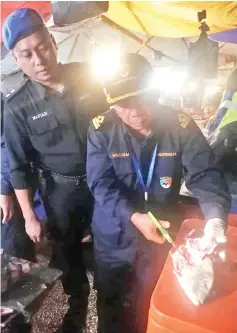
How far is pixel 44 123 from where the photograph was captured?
1.14 meters

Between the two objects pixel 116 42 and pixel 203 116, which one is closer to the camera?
pixel 116 42

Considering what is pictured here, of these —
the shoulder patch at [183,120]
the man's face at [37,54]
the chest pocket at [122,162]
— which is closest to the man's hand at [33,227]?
the chest pocket at [122,162]

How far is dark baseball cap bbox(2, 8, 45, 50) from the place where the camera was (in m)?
0.93

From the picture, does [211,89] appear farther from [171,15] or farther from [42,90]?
[42,90]

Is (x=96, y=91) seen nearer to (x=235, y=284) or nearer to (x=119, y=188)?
(x=119, y=188)

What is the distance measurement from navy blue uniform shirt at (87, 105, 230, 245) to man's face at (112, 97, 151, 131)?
4cm

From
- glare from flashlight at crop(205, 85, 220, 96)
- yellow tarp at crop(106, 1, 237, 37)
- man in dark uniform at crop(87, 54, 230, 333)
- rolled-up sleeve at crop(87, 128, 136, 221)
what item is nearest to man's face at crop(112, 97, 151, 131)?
man in dark uniform at crop(87, 54, 230, 333)

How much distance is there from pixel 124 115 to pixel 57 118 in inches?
11.1

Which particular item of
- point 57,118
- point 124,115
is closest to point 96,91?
point 57,118

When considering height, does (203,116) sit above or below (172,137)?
below

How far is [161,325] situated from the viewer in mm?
640

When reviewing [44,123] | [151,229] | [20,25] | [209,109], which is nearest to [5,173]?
[44,123]

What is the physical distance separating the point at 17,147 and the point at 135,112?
0.43 m

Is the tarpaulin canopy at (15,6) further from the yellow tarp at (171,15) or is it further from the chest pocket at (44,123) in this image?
the yellow tarp at (171,15)
